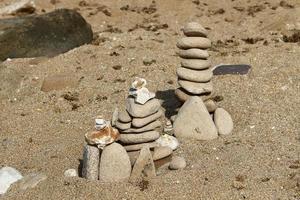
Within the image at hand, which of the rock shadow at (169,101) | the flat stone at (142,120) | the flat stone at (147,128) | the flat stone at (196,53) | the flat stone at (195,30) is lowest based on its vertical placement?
the rock shadow at (169,101)

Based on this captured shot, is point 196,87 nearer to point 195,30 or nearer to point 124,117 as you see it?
point 195,30

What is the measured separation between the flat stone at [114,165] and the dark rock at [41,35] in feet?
31.4

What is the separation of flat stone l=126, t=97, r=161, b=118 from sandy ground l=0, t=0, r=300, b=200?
1.25 metres

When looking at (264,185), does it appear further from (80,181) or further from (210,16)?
(210,16)

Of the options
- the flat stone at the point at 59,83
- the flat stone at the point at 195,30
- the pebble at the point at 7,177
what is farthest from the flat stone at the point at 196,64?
the flat stone at the point at 59,83

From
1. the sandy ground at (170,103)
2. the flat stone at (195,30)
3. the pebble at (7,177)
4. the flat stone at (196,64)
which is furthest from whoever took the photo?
the flat stone at (196,64)

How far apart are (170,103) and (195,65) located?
1.94m

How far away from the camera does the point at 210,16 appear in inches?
997

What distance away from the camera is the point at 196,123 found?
1311cm

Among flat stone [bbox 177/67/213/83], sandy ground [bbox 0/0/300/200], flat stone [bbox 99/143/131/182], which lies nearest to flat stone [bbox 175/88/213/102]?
flat stone [bbox 177/67/213/83]

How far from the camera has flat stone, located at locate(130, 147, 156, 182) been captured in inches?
450

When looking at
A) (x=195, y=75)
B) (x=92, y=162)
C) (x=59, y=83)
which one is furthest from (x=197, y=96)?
(x=59, y=83)

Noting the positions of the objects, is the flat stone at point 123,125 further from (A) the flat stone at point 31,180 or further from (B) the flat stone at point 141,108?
(A) the flat stone at point 31,180

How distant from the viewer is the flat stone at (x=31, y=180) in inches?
455
